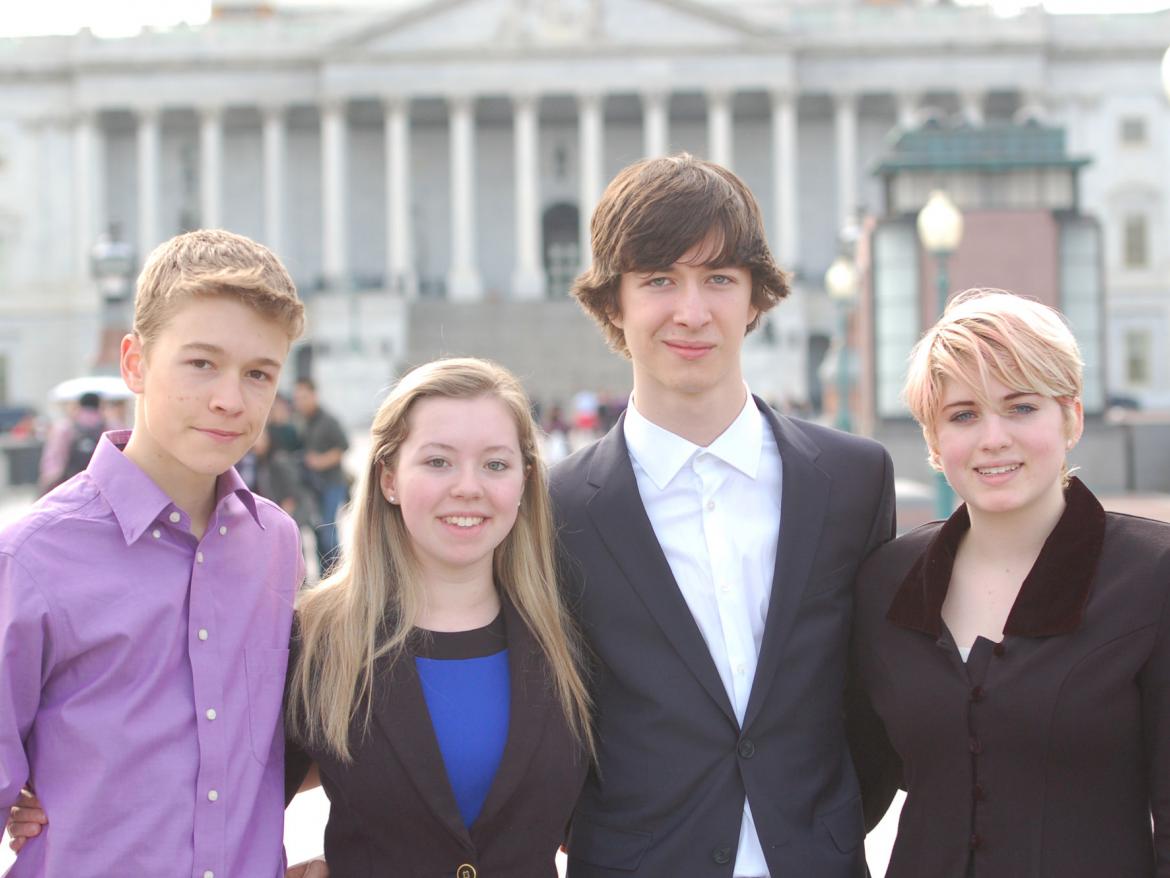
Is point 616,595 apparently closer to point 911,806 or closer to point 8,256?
point 911,806

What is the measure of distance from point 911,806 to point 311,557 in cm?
1510

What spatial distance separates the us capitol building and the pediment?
0.10 m

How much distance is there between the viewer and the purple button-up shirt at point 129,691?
3535 millimetres

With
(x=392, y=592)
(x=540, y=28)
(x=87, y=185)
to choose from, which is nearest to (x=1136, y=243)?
(x=540, y=28)

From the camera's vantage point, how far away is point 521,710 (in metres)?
3.96

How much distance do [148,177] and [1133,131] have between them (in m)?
45.6

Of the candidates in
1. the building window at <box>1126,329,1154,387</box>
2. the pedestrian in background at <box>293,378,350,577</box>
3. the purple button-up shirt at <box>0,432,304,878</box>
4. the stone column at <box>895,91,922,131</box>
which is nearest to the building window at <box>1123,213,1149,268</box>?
the building window at <box>1126,329,1154,387</box>

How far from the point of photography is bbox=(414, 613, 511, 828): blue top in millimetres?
3971

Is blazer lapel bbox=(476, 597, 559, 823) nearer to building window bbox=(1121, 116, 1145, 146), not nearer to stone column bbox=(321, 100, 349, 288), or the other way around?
stone column bbox=(321, 100, 349, 288)

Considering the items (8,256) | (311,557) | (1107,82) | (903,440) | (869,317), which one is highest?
(1107,82)

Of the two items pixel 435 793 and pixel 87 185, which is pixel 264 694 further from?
pixel 87 185

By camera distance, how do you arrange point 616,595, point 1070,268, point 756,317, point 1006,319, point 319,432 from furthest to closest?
point 1070,268 < point 319,432 < point 756,317 < point 616,595 < point 1006,319

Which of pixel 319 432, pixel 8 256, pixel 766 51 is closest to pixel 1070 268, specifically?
pixel 319 432

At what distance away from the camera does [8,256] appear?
65.4 meters
